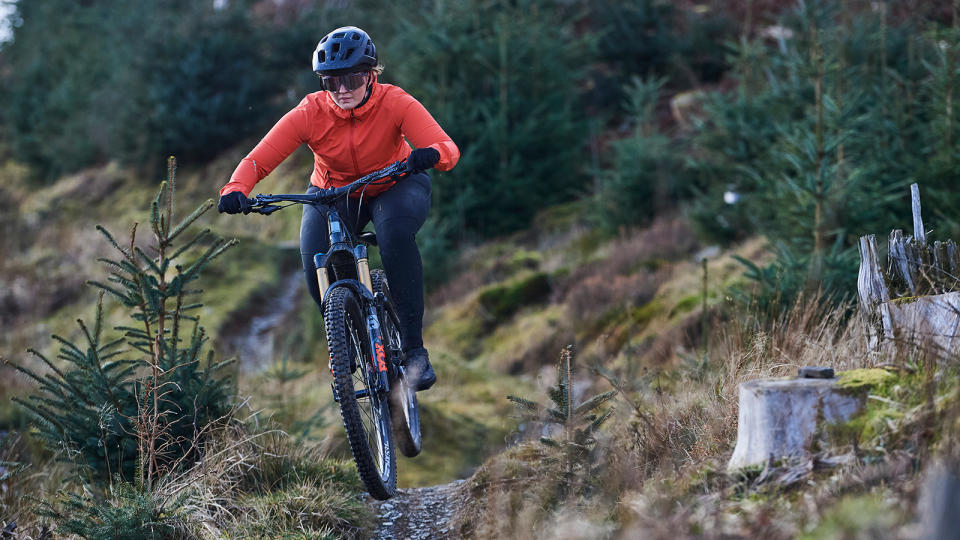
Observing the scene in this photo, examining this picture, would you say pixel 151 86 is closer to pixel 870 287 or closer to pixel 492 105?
pixel 492 105

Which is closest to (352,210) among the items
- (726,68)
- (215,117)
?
(726,68)

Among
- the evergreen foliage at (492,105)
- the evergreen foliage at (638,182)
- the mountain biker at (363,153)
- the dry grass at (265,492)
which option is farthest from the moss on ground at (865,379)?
the evergreen foliage at (492,105)

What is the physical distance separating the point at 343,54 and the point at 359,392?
1.88 metres

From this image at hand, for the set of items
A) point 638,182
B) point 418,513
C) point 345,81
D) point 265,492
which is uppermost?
point 638,182

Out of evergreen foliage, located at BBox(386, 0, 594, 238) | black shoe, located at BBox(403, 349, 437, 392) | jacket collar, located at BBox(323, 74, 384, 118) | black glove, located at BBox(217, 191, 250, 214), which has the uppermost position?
evergreen foliage, located at BBox(386, 0, 594, 238)

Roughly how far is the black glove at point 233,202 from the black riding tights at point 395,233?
0.39m

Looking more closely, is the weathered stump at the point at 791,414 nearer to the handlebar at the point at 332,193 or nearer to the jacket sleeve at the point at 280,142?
the handlebar at the point at 332,193

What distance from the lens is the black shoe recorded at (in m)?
4.93

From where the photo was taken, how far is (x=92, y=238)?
18.0m

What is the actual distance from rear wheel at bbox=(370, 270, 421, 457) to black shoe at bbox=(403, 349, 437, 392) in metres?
0.05

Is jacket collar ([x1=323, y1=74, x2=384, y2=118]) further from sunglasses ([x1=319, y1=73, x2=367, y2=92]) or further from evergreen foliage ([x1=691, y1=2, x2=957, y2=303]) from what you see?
evergreen foliage ([x1=691, y1=2, x2=957, y2=303])

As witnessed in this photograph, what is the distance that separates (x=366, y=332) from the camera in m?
4.61

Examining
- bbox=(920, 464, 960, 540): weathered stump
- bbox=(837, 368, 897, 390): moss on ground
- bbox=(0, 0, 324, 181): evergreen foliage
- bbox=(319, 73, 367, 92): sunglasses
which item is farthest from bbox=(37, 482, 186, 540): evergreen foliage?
bbox=(0, 0, 324, 181): evergreen foliage

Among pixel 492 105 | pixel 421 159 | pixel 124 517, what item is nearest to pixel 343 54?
pixel 421 159
